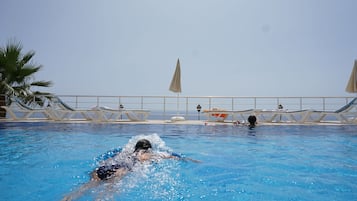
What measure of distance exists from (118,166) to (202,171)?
1231mm

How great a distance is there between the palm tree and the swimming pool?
6.42 m

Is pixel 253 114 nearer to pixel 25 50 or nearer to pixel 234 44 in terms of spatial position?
pixel 234 44

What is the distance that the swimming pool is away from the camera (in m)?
2.55

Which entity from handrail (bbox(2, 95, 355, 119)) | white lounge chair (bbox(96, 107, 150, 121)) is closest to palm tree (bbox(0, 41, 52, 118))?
handrail (bbox(2, 95, 355, 119))

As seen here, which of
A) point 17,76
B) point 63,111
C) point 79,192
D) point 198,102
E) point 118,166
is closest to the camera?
point 79,192

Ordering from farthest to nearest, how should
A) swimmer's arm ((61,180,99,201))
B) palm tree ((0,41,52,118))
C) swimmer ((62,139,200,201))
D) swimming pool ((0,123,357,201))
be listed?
palm tree ((0,41,52,118)) → swimming pool ((0,123,357,201)) → swimmer ((62,139,200,201)) → swimmer's arm ((61,180,99,201))

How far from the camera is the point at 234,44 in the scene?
43.5 ft

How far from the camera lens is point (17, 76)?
11602 millimetres

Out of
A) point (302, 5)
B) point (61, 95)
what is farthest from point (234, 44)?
point (61, 95)

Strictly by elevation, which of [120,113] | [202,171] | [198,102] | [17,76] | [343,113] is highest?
[17,76]

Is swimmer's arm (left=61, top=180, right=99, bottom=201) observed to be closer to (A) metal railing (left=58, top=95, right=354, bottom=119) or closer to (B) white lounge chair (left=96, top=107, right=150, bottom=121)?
(B) white lounge chair (left=96, top=107, right=150, bottom=121)

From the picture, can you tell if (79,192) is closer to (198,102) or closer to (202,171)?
(202,171)

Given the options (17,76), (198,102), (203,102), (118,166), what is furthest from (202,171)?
(17,76)

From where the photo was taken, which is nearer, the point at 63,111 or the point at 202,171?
the point at 202,171
